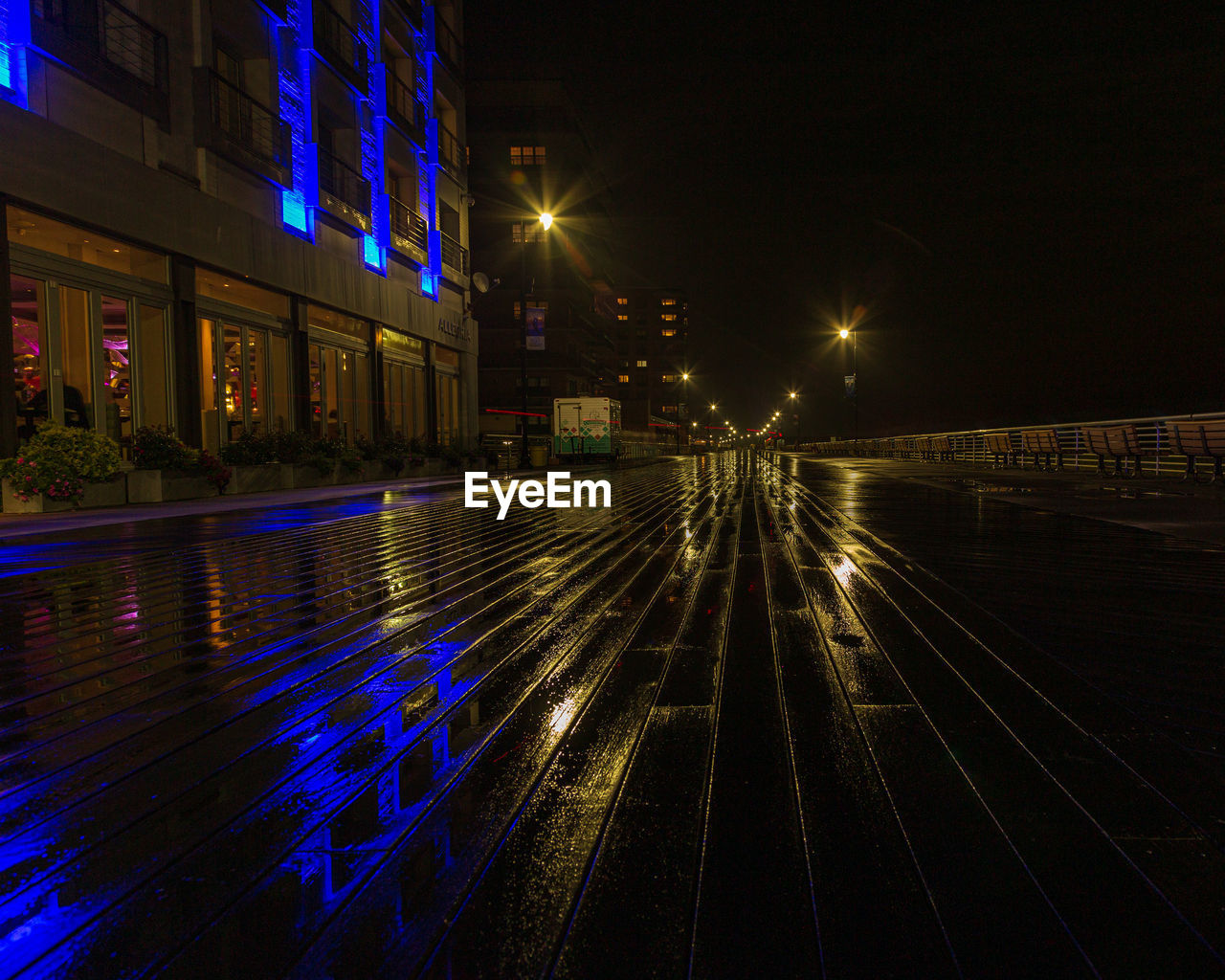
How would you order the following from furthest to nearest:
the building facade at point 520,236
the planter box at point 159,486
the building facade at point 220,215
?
the building facade at point 520,236, the planter box at point 159,486, the building facade at point 220,215

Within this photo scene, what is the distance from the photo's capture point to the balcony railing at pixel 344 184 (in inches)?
1029

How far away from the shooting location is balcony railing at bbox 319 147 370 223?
2614 cm

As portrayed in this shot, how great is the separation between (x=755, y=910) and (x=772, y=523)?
10092mm

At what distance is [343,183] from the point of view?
27.6 m

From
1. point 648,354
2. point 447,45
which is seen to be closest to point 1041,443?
point 447,45

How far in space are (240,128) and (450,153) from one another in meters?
17.3

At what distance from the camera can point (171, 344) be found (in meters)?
18.8

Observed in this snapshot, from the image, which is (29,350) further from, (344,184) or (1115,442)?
(1115,442)

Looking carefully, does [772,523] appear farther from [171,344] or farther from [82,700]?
[171,344]

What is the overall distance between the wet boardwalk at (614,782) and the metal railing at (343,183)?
22759mm

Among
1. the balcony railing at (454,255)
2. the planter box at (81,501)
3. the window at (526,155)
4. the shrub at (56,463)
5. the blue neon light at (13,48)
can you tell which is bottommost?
the planter box at (81,501)

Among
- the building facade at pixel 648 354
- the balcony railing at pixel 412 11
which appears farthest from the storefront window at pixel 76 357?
the building facade at pixel 648 354

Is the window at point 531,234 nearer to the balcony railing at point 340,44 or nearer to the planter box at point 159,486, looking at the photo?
the balcony railing at point 340,44

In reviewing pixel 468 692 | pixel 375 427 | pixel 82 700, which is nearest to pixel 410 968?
Answer: pixel 468 692
